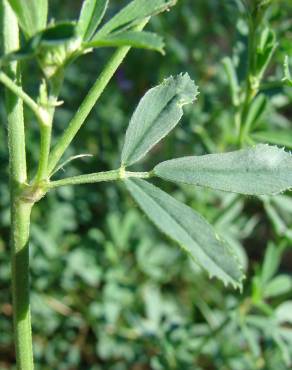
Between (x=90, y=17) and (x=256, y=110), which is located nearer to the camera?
(x=90, y=17)

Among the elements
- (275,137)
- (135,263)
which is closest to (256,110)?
(275,137)

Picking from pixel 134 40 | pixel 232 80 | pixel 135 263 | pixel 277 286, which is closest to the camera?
pixel 134 40

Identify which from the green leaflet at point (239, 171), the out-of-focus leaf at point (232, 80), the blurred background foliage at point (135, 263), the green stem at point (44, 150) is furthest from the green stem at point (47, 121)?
the blurred background foliage at point (135, 263)

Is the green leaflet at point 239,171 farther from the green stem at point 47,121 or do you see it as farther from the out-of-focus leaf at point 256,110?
the out-of-focus leaf at point 256,110

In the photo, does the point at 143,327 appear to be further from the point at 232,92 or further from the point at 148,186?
the point at 148,186

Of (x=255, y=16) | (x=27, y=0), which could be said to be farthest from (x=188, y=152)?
(x=27, y=0)

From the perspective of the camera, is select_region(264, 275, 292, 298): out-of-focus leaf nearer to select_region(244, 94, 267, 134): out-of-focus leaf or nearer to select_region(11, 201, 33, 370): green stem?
select_region(244, 94, 267, 134): out-of-focus leaf

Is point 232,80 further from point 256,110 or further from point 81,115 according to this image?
point 81,115

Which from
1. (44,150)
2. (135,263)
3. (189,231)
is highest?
(135,263)
